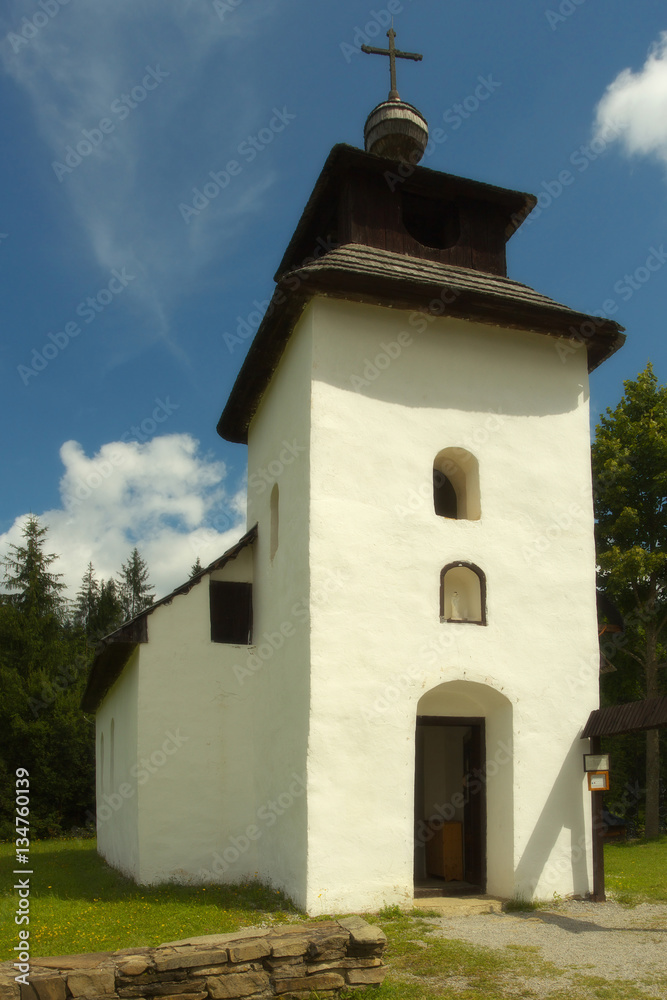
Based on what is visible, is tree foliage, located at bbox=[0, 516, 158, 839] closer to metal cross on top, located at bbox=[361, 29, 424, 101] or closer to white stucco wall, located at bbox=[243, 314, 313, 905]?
white stucco wall, located at bbox=[243, 314, 313, 905]

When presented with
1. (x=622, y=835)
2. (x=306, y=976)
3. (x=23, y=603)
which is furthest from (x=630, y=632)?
(x=23, y=603)

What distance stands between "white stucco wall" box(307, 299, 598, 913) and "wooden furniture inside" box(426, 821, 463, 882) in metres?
1.57

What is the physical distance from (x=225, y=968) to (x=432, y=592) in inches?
210

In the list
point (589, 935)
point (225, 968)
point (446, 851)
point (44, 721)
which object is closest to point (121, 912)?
point (225, 968)

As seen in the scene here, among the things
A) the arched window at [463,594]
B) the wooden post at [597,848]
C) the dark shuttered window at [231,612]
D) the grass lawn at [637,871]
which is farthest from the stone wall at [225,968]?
the dark shuttered window at [231,612]

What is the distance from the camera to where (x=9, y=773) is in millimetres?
27688

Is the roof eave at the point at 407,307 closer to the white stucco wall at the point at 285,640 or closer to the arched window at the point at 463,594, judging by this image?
the white stucco wall at the point at 285,640

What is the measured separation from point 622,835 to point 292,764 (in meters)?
14.5

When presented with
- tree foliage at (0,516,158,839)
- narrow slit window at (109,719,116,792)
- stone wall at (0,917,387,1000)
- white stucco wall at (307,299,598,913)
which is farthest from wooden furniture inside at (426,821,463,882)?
tree foliage at (0,516,158,839)

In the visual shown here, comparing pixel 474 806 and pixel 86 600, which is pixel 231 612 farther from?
pixel 86 600

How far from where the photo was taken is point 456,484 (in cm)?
1130

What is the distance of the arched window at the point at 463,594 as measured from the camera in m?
10.1

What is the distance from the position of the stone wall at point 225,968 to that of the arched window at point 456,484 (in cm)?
591

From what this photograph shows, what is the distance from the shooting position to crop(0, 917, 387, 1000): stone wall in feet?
16.8
